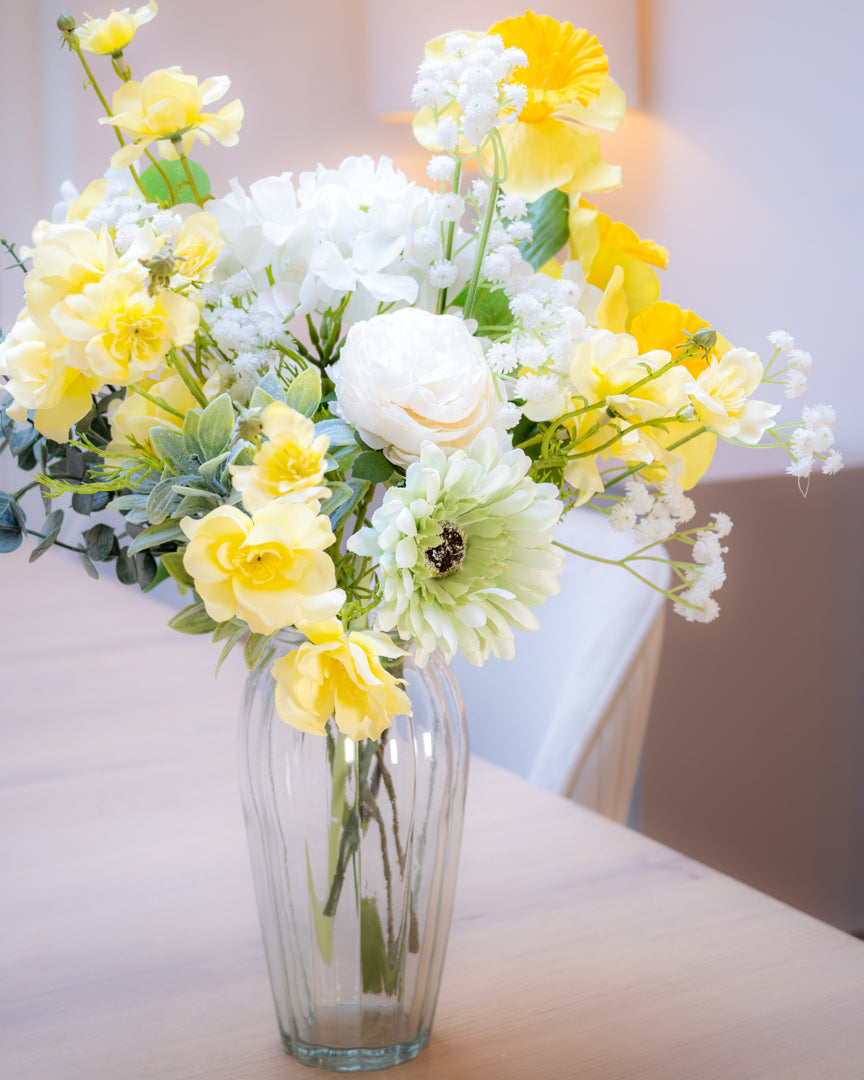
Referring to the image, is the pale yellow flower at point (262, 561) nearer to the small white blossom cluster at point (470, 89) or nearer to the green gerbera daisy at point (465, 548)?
the green gerbera daisy at point (465, 548)

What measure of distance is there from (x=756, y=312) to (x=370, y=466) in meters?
1.77

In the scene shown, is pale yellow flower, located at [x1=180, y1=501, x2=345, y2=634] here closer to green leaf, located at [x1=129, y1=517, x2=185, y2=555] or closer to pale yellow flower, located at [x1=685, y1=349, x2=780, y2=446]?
green leaf, located at [x1=129, y1=517, x2=185, y2=555]

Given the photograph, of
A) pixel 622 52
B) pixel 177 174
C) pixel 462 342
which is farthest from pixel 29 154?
pixel 462 342

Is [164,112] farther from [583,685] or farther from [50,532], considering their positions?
[583,685]

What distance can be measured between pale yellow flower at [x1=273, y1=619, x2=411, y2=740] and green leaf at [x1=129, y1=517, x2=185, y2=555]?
0.20ft

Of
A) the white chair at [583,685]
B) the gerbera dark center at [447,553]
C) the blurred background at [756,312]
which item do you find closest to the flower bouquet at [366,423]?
the gerbera dark center at [447,553]

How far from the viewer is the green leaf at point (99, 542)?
19.8 inches

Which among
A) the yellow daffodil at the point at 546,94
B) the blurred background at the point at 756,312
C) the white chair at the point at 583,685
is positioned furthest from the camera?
the blurred background at the point at 756,312

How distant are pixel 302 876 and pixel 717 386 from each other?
0.29 meters

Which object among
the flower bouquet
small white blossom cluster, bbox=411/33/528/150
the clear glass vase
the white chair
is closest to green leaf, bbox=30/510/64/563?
the flower bouquet

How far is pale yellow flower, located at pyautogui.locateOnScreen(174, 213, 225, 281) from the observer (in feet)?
1.46

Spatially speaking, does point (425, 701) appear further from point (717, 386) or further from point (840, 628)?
point (840, 628)

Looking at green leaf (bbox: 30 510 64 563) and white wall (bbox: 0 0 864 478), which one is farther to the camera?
white wall (bbox: 0 0 864 478)

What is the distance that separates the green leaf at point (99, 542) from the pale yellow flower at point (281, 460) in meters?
0.15
